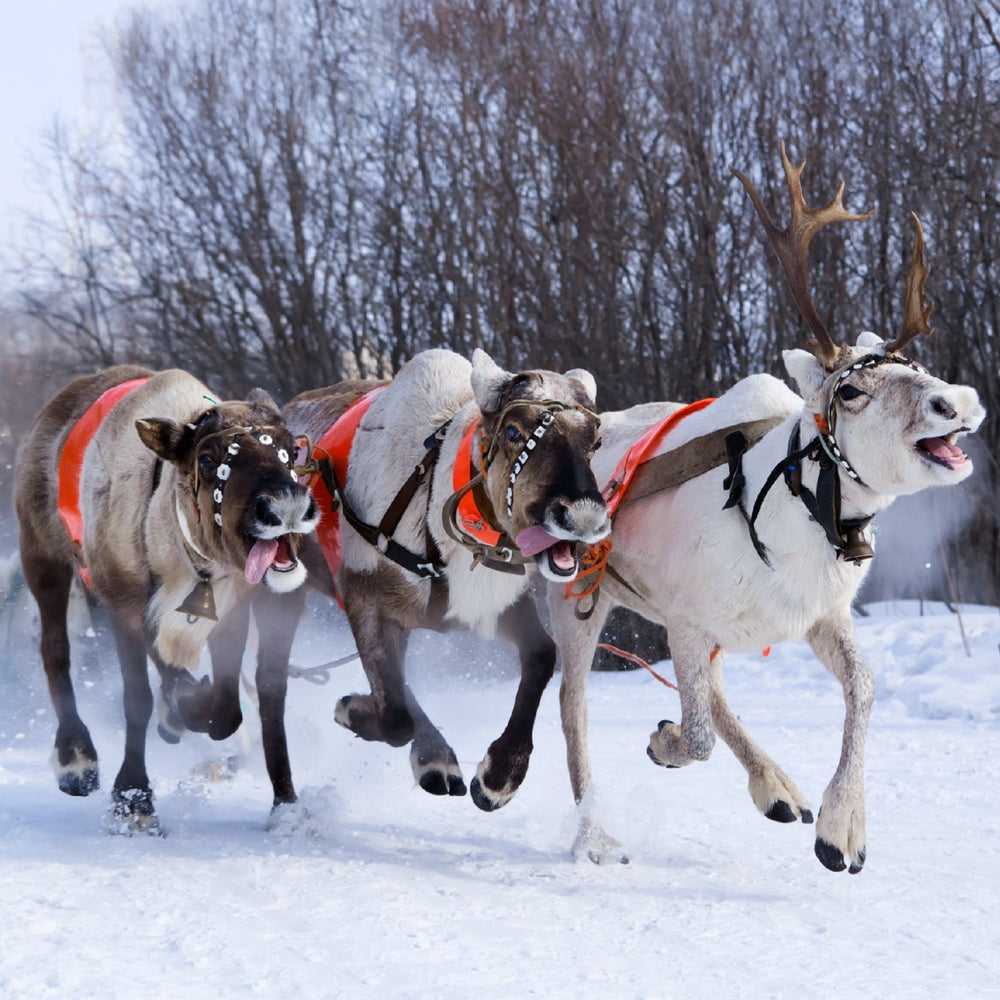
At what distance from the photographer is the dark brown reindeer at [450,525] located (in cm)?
374

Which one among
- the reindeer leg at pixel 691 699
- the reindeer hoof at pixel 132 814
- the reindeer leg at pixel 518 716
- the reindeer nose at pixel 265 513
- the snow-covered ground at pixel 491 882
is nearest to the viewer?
the snow-covered ground at pixel 491 882

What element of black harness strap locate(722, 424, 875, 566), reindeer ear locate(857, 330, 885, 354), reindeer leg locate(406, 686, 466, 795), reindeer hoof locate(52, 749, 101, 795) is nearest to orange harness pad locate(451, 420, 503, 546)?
reindeer leg locate(406, 686, 466, 795)

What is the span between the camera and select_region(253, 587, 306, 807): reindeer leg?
477 cm

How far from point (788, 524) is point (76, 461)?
283 cm

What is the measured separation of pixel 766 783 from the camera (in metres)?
4.20

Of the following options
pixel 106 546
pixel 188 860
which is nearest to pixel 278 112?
pixel 106 546

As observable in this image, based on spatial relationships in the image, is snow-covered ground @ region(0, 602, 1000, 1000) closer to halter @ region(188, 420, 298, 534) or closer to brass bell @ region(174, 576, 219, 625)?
brass bell @ region(174, 576, 219, 625)

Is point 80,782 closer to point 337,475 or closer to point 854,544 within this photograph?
point 337,475

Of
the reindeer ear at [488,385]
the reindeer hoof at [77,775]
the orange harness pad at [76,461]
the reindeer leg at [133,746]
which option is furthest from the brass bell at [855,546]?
the reindeer hoof at [77,775]

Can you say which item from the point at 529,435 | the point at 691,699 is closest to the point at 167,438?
the point at 529,435

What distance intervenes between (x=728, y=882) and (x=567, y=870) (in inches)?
21.2

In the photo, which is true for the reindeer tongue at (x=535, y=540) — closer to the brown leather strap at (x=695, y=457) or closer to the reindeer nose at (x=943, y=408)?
the brown leather strap at (x=695, y=457)

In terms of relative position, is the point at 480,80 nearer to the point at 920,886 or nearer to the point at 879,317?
the point at 879,317

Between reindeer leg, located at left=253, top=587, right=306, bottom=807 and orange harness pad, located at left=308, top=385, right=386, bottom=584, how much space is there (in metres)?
0.20
